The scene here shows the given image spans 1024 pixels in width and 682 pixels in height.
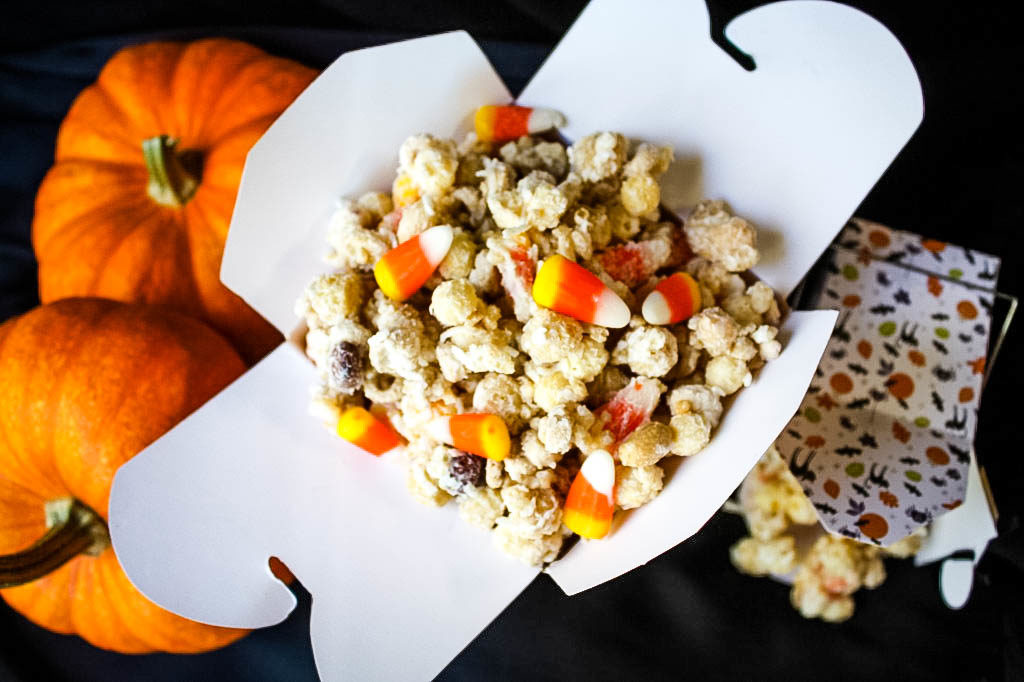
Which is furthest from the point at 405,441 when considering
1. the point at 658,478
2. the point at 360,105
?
the point at 360,105

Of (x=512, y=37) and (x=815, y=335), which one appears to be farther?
(x=512, y=37)

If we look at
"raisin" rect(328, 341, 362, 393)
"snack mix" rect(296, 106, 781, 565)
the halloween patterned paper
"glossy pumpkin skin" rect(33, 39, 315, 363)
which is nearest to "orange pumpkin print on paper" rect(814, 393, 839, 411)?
the halloween patterned paper

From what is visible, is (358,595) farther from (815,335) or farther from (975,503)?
(975,503)

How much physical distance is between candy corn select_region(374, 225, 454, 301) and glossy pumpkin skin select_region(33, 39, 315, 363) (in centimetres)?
45

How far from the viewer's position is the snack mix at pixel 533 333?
87 centimetres

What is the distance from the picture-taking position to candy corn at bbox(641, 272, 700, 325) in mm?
893

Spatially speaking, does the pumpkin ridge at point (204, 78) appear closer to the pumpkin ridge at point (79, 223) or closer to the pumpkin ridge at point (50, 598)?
the pumpkin ridge at point (79, 223)

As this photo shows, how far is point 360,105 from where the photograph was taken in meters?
0.99

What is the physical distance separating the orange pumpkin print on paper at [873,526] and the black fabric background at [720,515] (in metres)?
0.35

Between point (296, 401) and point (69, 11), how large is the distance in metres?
1.08

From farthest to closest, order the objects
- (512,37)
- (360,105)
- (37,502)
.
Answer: (512,37)
(37,502)
(360,105)

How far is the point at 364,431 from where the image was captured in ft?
2.96

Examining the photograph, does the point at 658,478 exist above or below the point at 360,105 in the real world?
below

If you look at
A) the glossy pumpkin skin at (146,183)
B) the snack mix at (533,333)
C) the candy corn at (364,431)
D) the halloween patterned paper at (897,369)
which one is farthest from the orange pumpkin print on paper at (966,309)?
the glossy pumpkin skin at (146,183)
